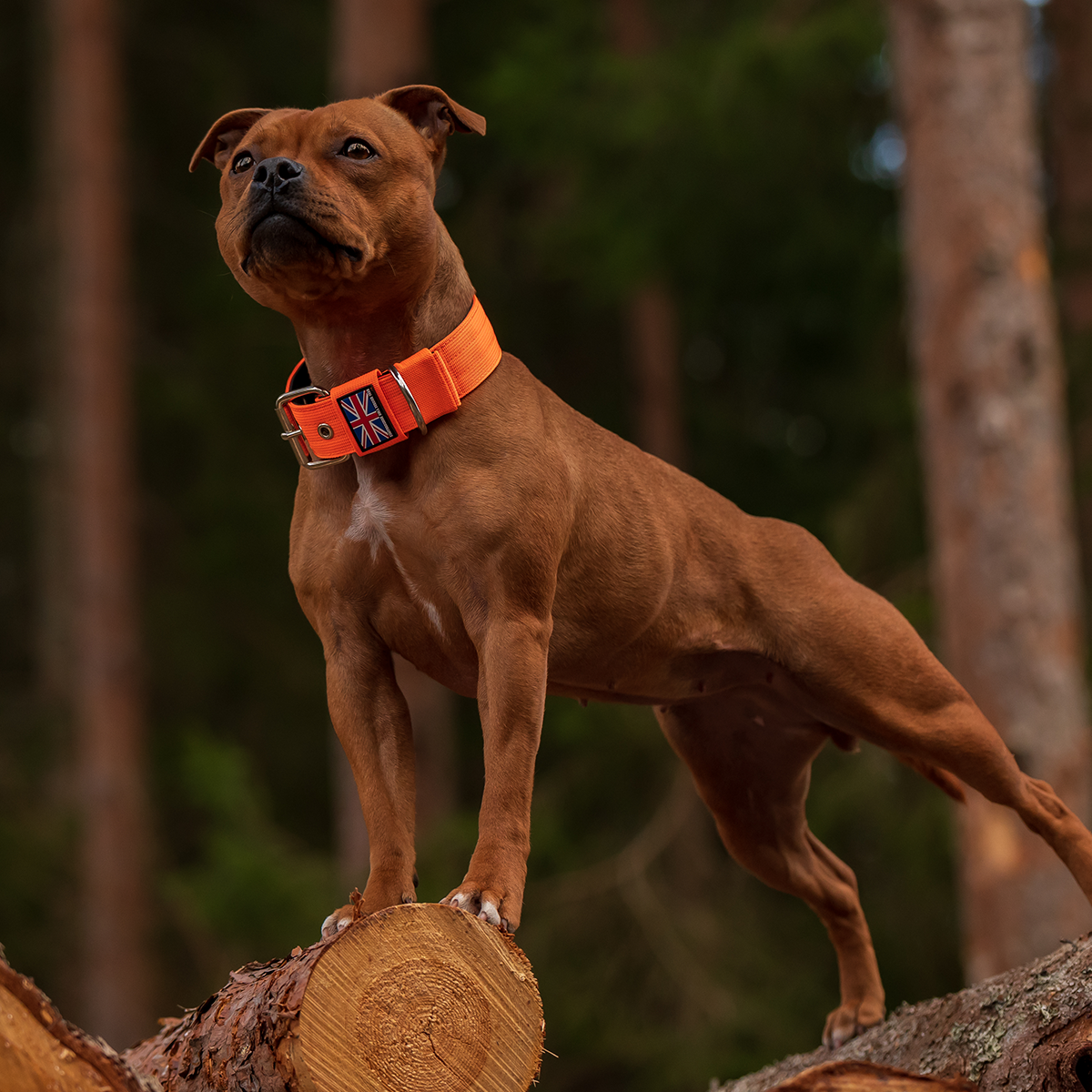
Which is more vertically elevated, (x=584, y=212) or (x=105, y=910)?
(x=584, y=212)

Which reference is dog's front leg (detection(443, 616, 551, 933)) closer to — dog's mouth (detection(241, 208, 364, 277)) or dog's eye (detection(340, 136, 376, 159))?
dog's mouth (detection(241, 208, 364, 277))

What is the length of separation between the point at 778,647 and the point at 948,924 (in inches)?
340

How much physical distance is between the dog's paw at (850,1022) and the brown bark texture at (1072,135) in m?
8.00

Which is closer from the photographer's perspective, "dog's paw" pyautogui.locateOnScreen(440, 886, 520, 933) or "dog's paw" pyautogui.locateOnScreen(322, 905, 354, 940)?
"dog's paw" pyautogui.locateOnScreen(440, 886, 520, 933)

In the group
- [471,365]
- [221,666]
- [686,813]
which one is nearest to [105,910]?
[221,666]

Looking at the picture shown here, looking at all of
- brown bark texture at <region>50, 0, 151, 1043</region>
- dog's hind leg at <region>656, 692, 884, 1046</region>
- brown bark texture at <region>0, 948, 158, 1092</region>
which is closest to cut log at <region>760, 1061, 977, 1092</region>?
dog's hind leg at <region>656, 692, 884, 1046</region>

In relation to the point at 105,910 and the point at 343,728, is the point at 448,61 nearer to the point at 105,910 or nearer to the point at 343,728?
the point at 105,910

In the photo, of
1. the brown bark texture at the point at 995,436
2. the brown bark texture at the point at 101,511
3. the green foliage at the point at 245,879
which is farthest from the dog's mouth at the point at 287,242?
the brown bark texture at the point at 101,511

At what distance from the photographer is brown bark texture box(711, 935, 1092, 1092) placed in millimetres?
3477

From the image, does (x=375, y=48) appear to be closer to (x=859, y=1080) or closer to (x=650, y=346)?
(x=650, y=346)

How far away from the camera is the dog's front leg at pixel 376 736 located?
141 inches

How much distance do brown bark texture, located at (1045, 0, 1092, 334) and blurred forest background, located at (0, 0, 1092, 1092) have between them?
1.09 ft

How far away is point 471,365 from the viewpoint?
3.62 m

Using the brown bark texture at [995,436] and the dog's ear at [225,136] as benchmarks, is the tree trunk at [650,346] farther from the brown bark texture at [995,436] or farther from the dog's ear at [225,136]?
the dog's ear at [225,136]
